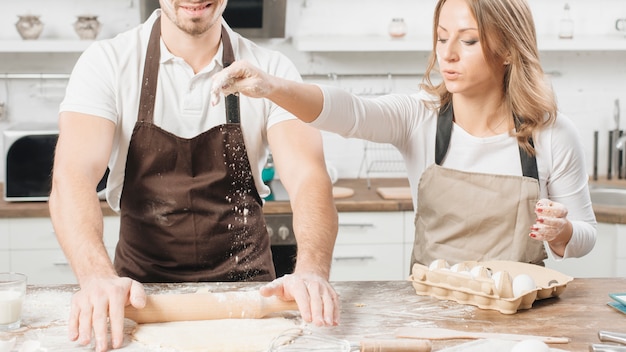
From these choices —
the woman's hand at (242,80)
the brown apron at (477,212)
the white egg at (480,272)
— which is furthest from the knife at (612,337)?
the woman's hand at (242,80)

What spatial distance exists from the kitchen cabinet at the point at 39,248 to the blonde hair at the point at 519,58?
71.2 inches

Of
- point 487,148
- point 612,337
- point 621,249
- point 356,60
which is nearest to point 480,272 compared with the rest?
point 612,337

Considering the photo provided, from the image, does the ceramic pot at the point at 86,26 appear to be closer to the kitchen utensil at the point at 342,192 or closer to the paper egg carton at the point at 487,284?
the kitchen utensil at the point at 342,192

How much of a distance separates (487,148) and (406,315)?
587mm

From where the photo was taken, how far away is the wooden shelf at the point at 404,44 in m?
3.73

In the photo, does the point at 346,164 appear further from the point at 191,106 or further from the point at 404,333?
the point at 404,333

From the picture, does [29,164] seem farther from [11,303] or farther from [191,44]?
[11,303]

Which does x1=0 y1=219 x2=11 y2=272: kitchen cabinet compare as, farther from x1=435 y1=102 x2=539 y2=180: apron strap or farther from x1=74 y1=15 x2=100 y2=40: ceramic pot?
x1=435 y1=102 x2=539 y2=180: apron strap

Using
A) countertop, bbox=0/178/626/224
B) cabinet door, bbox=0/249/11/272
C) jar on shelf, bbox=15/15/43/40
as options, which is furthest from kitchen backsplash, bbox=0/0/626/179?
cabinet door, bbox=0/249/11/272

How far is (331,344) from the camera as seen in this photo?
1559 millimetres

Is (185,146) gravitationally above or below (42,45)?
below

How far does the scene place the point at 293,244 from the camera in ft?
11.0

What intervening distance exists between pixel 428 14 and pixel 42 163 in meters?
1.93

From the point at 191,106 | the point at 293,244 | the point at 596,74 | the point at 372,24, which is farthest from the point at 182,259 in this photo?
the point at 596,74
